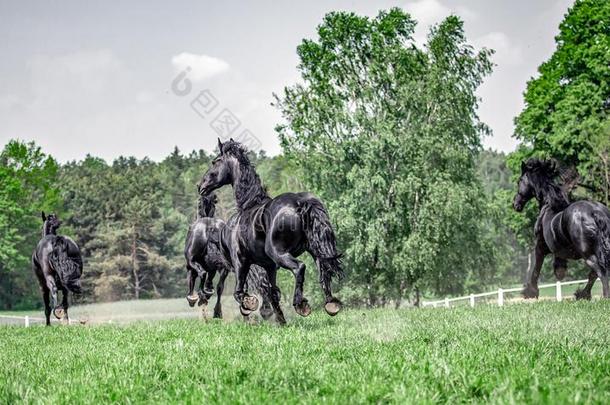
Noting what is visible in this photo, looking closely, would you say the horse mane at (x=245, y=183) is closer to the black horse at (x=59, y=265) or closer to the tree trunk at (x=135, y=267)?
the black horse at (x=59, y=265)

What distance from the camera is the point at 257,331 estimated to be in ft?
31.2

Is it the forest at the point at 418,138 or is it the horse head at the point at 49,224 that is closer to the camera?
the horse head at the point at 49,224

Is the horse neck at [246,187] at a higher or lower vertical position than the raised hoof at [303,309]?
higher

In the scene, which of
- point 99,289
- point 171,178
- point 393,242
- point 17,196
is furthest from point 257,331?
point 171,178

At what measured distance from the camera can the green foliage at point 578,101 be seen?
2873cm

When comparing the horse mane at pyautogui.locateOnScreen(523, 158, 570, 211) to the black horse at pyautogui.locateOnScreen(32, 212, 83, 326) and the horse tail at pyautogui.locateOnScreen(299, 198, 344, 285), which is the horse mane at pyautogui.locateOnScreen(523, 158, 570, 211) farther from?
the black horse at pyautogui.locateOnScreen(32, 212, 83, 326)

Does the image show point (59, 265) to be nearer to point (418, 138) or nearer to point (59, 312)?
point (59, 312)

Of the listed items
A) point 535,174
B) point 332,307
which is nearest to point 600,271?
point 535,174

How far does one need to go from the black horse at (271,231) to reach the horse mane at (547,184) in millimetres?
7261

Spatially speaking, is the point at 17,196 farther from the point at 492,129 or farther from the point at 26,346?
the point at 26,346

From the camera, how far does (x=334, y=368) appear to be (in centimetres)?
540

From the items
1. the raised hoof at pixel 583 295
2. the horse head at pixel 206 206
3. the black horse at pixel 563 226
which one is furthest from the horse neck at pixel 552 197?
the horse head at pixel 206 206

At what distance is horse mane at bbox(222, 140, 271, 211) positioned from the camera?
11.3 m

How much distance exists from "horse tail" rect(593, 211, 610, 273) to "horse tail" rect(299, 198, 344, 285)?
6.72m
